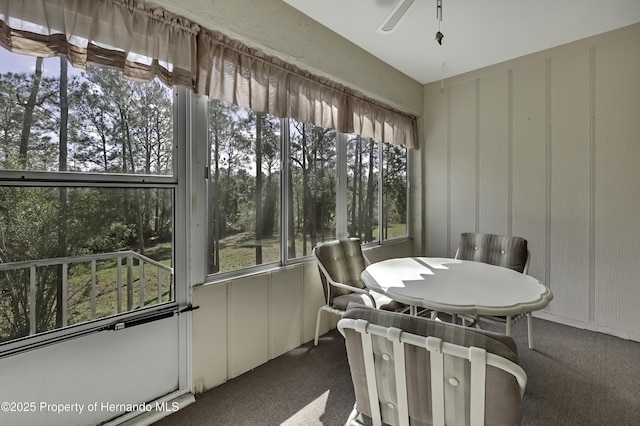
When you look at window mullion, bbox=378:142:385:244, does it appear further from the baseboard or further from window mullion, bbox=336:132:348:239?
the baseboard

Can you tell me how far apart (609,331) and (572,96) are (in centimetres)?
217

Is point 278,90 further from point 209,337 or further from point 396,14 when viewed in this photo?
point 209,337

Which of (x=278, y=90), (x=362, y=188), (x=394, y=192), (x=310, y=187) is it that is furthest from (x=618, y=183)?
(x=278, y=90)

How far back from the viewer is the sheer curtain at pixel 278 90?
73.0 inches

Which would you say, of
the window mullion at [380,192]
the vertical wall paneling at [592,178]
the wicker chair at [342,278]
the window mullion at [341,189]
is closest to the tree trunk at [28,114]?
the wicker chair at [342,278]

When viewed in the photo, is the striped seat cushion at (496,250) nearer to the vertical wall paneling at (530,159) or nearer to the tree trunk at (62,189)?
the vertical wall paneling at (530,159)

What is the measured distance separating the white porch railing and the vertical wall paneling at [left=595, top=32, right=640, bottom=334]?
357 centimetres

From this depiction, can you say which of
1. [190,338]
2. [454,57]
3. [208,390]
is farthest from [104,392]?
[454,57]

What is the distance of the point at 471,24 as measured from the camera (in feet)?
8.11

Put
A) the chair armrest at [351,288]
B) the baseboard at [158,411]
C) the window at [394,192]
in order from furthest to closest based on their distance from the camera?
the window at [394,192] < the chair armrest at [351,288] < the baseboard at [158,411]

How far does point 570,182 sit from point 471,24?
174cm

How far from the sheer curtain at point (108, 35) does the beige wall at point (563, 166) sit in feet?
9.91

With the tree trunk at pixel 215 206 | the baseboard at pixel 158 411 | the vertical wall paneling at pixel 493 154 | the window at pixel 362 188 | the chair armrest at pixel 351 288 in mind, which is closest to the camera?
the baseboard at pixel 158 411

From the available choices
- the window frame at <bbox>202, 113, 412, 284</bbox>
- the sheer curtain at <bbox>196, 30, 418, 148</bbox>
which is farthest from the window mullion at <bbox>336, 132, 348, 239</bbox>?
Result: the sheer curtain at <bbox>196, 30, 418, 148</bbox>
